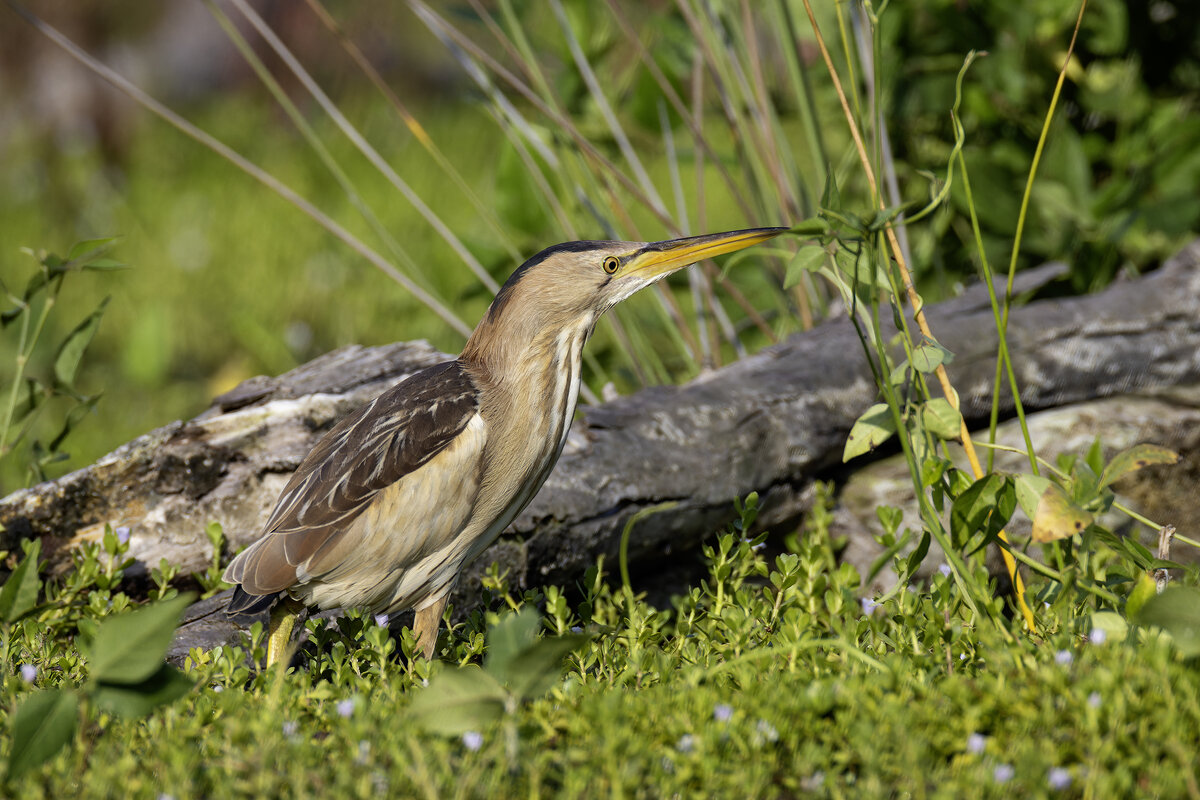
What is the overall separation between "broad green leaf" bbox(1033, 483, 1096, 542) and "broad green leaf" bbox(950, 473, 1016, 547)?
17 cm

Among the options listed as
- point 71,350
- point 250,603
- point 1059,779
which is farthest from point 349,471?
point 1059,779

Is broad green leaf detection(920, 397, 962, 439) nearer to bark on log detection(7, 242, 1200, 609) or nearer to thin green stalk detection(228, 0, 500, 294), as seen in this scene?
bark on log detection(7, 242, 1200, 609)

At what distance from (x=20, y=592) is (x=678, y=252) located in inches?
71.5

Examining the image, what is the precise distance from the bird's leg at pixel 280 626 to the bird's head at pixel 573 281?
0.84m

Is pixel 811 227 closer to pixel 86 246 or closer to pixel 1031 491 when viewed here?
pixel 1031 491

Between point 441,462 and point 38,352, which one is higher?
point 38,352

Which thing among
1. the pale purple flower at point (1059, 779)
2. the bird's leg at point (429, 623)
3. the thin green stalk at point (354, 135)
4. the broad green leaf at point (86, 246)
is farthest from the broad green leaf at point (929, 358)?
the broad green leaf at point (86, 246)

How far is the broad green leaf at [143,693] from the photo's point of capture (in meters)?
1.96

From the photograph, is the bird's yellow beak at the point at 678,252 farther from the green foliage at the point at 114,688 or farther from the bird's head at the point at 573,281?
the green foliage at the point at 114,688

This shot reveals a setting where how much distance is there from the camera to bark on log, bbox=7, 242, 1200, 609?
11.0 ft

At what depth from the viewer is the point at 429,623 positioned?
2912mm

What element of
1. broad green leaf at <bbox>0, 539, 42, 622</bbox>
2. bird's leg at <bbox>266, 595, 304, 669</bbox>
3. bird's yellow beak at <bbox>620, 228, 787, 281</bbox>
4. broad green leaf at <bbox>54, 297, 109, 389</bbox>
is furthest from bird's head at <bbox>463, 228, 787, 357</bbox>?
broad green leaf at <bbox>54, 297, 109, 389</bbox>

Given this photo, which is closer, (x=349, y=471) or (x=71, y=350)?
(x=349, y=471)

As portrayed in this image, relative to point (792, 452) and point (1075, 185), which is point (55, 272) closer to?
point (792, 452)
